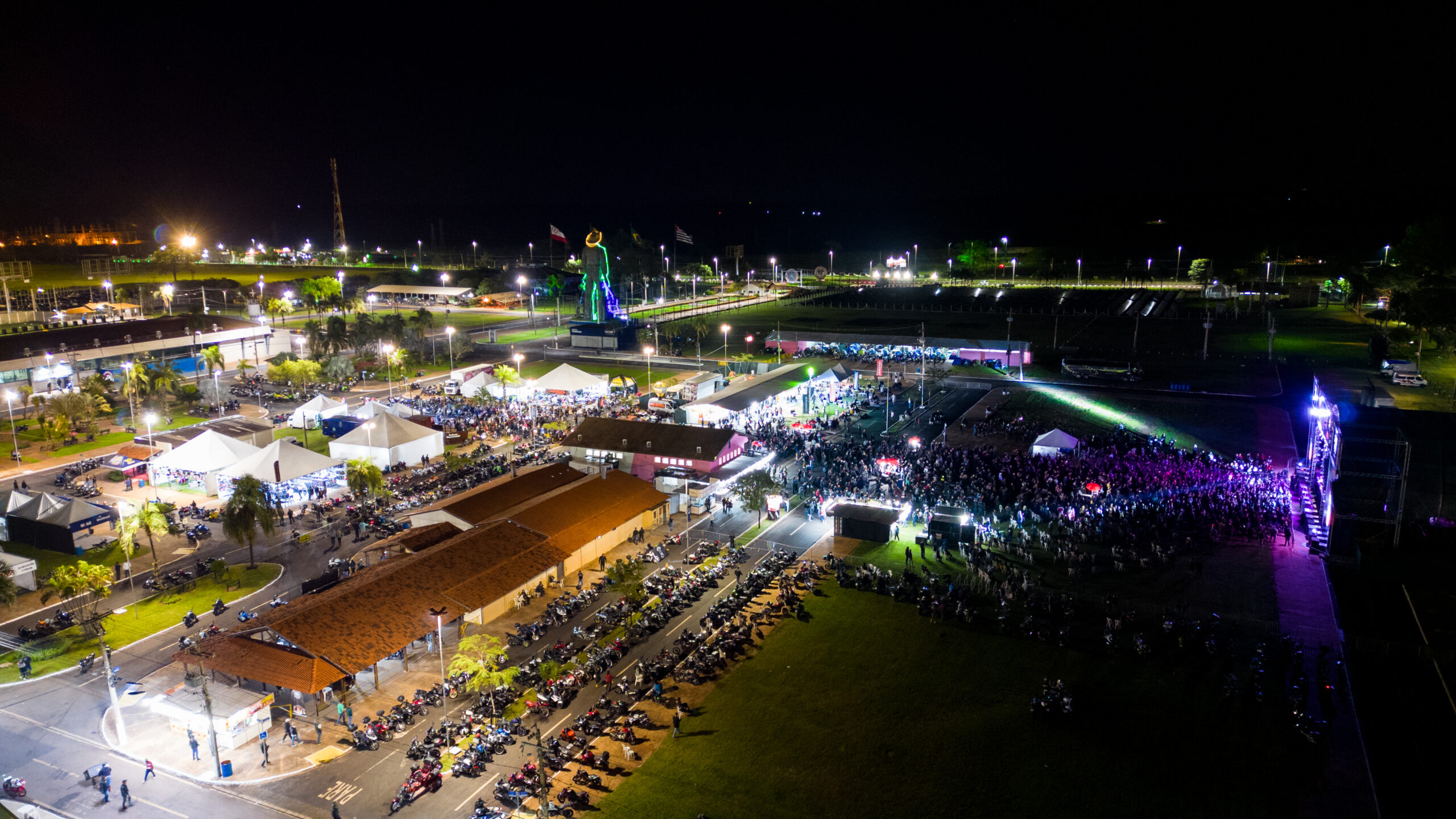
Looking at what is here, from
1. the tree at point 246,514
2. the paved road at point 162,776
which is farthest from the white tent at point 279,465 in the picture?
the paved road at point 162,776

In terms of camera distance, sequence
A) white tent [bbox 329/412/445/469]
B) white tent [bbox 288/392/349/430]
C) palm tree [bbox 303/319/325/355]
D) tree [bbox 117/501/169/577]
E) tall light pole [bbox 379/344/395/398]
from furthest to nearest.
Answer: palm tree [bbox 303/319/325/355] < tall light pole [bbox 379/344/395/398] < white tent [bbox 288/392/349/430] < white tent [bbox 329/412/445/469] < tree [bbox 117/501/169/577]

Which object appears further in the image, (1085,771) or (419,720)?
(419,720)

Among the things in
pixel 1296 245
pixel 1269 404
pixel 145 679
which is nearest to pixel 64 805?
pixel 145 679

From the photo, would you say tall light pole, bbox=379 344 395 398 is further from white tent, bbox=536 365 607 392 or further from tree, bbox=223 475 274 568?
tree, bbox=223 475 274 568

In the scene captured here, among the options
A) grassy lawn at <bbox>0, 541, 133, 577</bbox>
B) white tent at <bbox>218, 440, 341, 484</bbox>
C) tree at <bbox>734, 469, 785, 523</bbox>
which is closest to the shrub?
grassy lawn at <bbox>0, 541, 133, 577</bbox>

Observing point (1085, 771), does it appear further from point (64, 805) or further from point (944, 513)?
point (64, 805)
